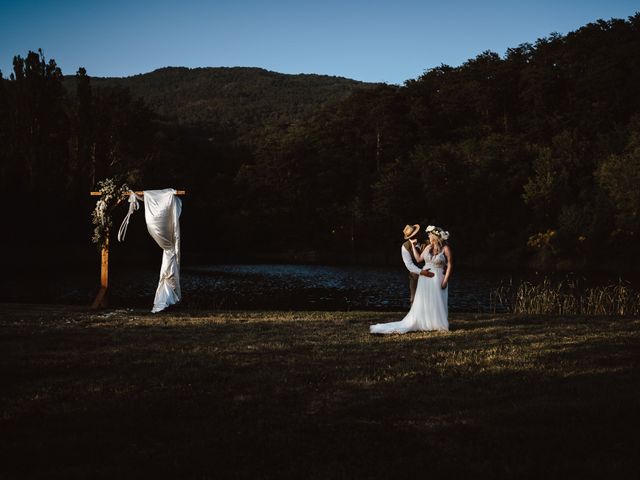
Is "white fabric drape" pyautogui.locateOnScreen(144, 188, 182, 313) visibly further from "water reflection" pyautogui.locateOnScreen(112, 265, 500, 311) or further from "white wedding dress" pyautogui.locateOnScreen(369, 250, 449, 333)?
"white wedding dress" pyautogui.locateOnScreen(369, 250, 449, 333)

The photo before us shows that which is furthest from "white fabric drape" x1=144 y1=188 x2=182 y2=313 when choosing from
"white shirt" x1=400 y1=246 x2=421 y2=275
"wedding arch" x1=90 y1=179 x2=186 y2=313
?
"white shirt" x1=400 y1=246 x2=421 y2=275

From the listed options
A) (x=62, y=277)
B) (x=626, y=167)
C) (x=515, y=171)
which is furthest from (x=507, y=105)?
(x=62, y=277)

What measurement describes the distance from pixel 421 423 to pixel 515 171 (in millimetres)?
65744

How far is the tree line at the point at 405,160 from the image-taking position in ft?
181

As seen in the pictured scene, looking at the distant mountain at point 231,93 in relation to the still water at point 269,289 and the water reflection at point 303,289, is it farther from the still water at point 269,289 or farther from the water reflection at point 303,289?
the still water at point 269,289

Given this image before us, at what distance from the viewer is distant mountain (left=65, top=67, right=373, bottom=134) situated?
394 ft

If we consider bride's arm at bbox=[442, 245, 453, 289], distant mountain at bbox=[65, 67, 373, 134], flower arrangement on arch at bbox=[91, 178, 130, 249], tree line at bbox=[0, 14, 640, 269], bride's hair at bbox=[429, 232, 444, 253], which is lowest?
bride's arm at bbox=[442, 245, 453, 289]

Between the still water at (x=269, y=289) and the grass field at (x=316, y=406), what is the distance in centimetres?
1496

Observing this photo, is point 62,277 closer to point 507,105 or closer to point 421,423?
point 421,423

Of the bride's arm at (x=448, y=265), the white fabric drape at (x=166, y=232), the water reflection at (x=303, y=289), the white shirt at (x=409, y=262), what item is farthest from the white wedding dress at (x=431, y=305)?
the water reflection at (x=303, y=289)

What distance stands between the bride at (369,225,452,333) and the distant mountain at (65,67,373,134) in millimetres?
97509

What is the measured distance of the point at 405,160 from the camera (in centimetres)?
8062

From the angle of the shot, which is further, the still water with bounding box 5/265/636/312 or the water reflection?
the water reflection

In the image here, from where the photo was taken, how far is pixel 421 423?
653cm
